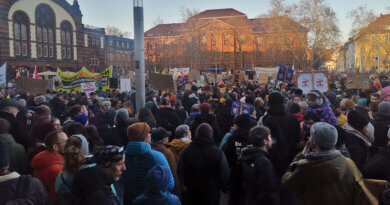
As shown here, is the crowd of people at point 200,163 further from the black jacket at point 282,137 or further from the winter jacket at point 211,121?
the winter jacket at point 211,121

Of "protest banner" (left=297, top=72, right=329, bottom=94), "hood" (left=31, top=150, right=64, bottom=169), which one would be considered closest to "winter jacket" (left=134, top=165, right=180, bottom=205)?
"hood" (left=31, top=150, right=64, bottom=169)

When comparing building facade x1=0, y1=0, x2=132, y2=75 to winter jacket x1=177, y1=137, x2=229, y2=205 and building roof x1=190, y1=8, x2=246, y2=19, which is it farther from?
winter jacket x1=177, y1=137, x2=229, y2=205

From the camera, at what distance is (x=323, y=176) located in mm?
3270

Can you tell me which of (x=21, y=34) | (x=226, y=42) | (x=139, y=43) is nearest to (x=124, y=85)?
(x=139, y=43)

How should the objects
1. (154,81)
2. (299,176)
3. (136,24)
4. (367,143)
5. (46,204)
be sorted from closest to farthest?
(46,204) → (299,176) → (367,143) → (136,24) → (154,81)

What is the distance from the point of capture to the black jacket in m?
4.77

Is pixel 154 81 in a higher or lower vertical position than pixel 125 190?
higher

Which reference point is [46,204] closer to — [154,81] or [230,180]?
[230,180]

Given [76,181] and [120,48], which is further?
[120,48]

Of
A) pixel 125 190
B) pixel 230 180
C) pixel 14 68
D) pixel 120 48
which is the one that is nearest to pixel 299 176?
pixel 230 180

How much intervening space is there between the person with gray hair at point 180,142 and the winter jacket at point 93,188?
238 cm

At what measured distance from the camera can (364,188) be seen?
10.9ft

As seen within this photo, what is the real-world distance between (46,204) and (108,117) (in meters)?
4.24

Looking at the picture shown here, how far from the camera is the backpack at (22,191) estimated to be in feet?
9.48
